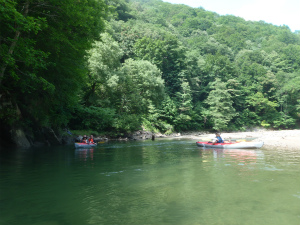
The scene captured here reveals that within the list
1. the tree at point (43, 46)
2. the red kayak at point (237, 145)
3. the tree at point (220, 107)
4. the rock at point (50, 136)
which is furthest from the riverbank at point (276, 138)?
the rock at point (50, 136)

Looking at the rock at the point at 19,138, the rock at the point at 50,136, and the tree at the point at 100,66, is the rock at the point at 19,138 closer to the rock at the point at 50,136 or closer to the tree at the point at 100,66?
the rock at the point at 50,136

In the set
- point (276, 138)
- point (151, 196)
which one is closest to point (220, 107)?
point (276, 138)

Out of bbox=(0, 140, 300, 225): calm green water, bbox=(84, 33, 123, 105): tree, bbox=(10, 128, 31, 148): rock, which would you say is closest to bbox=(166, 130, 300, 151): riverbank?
bbox=(0, 140, 300, 225): calm green water

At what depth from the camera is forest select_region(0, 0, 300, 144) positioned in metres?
11.8

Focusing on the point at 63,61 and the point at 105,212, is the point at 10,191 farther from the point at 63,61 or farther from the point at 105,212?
the point at 63,61

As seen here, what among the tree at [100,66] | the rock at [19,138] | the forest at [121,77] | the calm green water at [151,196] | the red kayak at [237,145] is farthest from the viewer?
the tree at [100,66]

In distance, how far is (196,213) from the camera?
15.3ft

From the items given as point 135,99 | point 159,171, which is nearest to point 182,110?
point 135,99

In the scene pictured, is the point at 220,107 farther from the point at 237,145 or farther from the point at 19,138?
the point at 19,138

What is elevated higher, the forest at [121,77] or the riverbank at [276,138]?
the forest at [121,77]

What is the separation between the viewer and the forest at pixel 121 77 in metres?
11.8

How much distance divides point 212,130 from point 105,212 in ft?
144

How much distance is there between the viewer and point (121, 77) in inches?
1223

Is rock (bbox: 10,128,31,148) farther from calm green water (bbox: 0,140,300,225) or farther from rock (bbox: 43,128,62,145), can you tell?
calm green water (bbox: 0,140,300,225)
